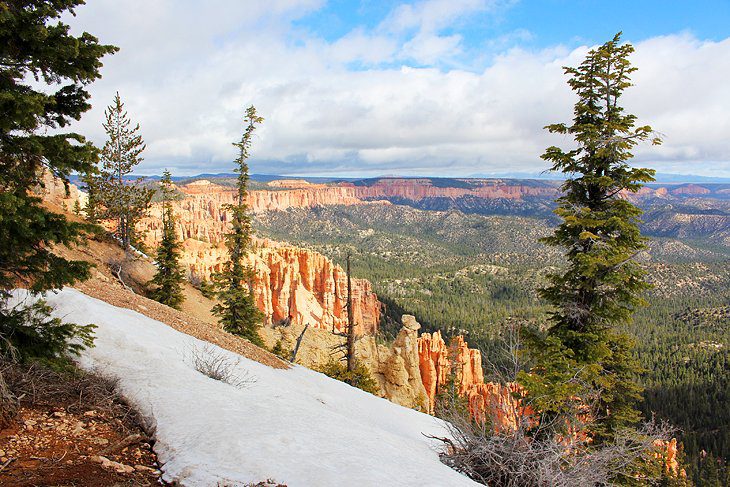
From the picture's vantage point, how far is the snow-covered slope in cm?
425

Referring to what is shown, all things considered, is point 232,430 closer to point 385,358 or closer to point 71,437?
point 71,437

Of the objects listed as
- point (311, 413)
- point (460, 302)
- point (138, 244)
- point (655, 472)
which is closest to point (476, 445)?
point (311, 413)

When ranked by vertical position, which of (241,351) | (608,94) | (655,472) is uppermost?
(608,94)

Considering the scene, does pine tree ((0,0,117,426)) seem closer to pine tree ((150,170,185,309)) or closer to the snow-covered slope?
the snow-covered slope

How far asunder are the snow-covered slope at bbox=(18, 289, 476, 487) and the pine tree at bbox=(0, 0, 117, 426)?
1825 mm

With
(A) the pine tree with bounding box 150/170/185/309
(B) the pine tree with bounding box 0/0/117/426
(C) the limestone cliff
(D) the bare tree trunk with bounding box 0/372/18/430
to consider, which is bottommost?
(C) the limestone cliff

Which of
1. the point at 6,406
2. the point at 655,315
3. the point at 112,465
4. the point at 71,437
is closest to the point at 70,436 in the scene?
the point at 71,437

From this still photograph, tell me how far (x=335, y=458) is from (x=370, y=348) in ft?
Result: 119

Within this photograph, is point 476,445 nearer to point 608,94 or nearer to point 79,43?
point 79,43

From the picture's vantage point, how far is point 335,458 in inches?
188

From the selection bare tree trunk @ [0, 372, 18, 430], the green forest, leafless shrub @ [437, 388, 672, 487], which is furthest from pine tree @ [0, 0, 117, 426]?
the green forest

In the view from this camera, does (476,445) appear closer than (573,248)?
Yes

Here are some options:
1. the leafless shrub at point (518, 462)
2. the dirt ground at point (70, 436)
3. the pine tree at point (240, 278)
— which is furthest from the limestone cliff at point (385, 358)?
the dirt ground at point (70, 436)

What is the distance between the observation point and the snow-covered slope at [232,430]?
4254 mm
